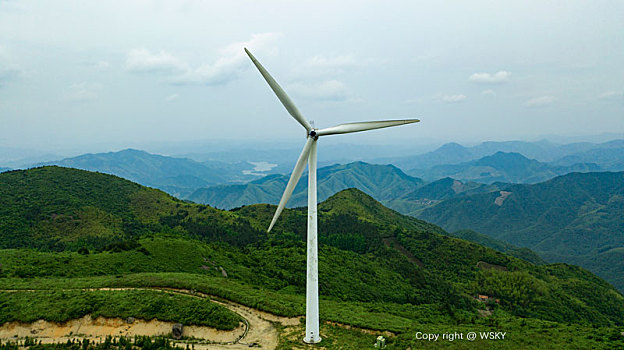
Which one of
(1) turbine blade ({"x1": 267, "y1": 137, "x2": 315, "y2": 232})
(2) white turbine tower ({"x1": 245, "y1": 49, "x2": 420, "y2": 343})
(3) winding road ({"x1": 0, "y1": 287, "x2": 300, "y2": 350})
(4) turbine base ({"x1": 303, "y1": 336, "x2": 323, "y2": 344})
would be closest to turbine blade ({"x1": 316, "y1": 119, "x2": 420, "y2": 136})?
(2) white turbine tower ({"x1": 245, "y1": 49, "x2": 420, "y2": 343})

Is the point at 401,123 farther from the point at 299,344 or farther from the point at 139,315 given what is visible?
the point at 139,315

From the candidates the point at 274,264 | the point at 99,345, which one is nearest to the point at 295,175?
the point at 99,345

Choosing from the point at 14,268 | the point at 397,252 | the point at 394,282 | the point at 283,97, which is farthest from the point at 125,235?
the point at 283,97

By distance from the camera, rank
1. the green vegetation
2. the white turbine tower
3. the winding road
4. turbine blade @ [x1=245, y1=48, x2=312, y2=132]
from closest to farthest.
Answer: the green vegetation, turbine blade @ [x1=245, y1=48, x2=312, y2=132], the white turbine tower, the winding road

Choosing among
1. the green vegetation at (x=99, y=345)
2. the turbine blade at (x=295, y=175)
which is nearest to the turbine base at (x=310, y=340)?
→ the green vegetation at (x=99, y=345)

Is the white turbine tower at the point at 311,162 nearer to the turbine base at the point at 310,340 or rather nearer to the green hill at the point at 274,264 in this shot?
the turbine base at the point at 310,340

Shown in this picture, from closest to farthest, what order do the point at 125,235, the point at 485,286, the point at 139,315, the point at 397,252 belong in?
1. the point at 139,315
2. the point at 485,286
3. the point at 125,235
4. the point at 397,252

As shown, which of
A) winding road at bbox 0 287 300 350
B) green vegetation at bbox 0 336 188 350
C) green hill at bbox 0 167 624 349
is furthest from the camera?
green hill at bbox 0 167 624 349

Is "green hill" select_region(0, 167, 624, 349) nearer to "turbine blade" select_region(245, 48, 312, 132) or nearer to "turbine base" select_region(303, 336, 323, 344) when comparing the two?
"turbine base" select_region(303, 336, 323, 344)
